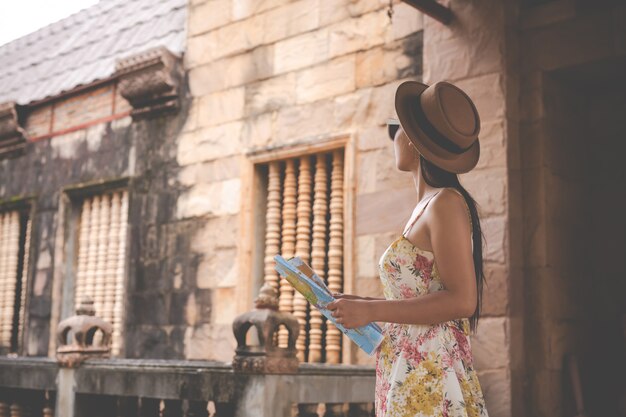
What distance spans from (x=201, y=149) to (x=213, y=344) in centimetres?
190

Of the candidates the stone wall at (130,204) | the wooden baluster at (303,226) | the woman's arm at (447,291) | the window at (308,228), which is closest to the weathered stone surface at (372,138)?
the window at (308,228)

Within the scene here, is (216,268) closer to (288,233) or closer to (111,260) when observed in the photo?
(288,233)

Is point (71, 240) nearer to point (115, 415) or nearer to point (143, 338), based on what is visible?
point (143, 338)

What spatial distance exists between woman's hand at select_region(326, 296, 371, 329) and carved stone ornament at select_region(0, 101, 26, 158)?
8278 millimetres

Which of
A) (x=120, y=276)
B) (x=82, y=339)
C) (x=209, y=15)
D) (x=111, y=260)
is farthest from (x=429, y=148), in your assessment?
(x=111, y=260)

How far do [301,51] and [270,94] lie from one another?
496 millimetres

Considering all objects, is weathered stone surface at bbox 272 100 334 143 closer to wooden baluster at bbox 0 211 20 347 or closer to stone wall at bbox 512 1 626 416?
stone wall at bbox 512 1 626 416

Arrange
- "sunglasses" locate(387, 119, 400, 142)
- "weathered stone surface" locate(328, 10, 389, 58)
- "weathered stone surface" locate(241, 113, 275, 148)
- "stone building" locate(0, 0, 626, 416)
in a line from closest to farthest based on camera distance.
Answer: "sunglasses" locate(387, 119, 400, 142), "stone building" locate(0, 0, 626, 416), "weathered stone surface" locate(328, 10, 389, 58), "weathered stone surface" locate(241, 113, 275, 148)

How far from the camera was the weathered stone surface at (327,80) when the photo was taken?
6750 mm

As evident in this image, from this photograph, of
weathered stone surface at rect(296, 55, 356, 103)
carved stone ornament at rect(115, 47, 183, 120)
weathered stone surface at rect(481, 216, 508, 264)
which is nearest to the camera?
weathered stone surface at rect(481, 216, 508, 264)

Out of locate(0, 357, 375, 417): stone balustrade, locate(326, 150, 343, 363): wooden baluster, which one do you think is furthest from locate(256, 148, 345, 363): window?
locate(0, 357, 375, 417): stone balustrade

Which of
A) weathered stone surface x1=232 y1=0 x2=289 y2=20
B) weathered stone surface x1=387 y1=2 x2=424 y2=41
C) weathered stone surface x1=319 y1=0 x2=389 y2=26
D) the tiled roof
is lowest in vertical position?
weathered stone surface x1=387 y1=2 x2=424 y2=41

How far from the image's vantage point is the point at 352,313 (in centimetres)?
264

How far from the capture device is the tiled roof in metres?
9.06
